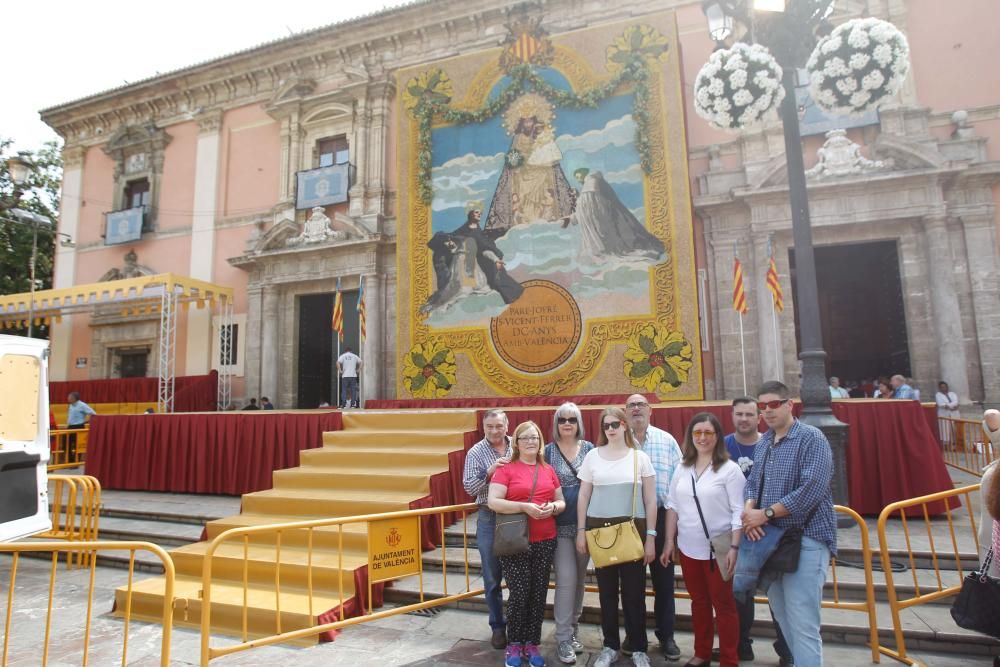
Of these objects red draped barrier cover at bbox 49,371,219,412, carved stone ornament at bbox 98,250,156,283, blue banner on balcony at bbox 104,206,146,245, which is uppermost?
blue banner on balcony at bbox 104,206,146,245

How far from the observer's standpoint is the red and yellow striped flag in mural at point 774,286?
431 inches

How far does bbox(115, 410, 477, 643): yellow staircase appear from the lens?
15.0ft

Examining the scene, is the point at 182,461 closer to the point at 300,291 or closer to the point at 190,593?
the point at 190,593

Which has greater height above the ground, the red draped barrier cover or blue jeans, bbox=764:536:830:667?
the red draped barrier cover

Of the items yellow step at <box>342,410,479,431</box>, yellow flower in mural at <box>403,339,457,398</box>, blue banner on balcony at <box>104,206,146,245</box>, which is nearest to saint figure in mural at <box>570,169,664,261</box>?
yellow flower in mural at <box>403,339,457,398</box>

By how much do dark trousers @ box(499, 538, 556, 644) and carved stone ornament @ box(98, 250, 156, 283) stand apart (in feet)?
59.3

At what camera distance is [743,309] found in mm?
10922

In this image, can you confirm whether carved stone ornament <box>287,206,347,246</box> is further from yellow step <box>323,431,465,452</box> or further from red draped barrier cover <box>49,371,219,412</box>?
yellow step <box>323,431,465,452</box>

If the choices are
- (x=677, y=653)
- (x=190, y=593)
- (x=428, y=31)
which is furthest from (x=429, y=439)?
(x=428, y=31)

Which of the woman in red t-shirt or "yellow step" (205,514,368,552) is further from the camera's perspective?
"yellow step" (205,514,368,552)

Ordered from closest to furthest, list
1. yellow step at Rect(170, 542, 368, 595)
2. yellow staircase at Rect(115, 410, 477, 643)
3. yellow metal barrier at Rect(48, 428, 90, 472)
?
yellow staircase at Rect(115, 410, 477, 643), yellow step at Rect(170, 542, 368, 595), yellow metal barrier at Rect(48, 428, 90, 472)

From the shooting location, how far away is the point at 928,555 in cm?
495

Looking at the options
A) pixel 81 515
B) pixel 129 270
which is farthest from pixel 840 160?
pixel 129 270

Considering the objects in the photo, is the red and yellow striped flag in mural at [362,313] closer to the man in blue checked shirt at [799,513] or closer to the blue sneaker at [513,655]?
the blue sneaker at [513,655]
